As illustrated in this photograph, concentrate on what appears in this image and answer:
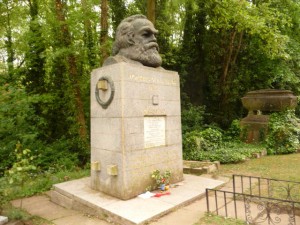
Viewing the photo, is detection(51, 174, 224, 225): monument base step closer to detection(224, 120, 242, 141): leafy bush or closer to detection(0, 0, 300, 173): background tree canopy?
detection(0, 0, 300, 173): background tree canopy

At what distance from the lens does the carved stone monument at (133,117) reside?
17.2 ft

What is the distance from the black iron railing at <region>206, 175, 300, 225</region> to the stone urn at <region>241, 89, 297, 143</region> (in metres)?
6.34

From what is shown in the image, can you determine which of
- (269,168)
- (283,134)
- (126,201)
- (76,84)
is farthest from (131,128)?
(283,134)

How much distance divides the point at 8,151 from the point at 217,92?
11947 mm

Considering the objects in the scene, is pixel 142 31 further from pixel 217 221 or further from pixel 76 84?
pixel 76 84

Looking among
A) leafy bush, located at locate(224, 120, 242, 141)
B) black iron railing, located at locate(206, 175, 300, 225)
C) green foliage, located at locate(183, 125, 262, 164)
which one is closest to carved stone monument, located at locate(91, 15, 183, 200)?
black iron railing, located at locate(206, 175, 300, 225)

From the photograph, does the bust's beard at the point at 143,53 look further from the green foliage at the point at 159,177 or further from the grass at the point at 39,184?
the grass at the point at 39,184

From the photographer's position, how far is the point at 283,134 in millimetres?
11273

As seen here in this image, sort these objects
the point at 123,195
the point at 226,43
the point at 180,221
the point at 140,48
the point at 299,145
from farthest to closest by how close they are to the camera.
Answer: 1. the point at 226,43
2. the point at 299,145
3. the point at 140,48
4. the point at 123,195
5. the point at 180,221

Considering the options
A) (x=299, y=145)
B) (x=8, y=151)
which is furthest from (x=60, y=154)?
(x=299, y=145)

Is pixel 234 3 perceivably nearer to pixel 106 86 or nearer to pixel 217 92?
pixel 217 92

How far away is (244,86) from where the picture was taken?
52.7ft

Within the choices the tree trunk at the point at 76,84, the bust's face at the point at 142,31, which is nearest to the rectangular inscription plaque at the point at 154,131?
the bust's face at the point at 142,31

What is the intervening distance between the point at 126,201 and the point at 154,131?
1.67 meters
